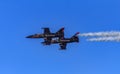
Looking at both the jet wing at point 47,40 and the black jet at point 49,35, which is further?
the black jet at point 49,35

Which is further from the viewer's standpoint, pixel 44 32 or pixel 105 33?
pixel 44 32

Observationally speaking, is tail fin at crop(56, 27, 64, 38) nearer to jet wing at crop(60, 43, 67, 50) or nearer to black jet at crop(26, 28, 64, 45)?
black jet at crop(26, 28, 64, 45)

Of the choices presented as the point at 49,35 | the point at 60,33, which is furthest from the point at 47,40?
the point at 60,33

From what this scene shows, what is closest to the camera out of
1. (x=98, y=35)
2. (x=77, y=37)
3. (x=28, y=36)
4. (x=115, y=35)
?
(x=115, y=35)

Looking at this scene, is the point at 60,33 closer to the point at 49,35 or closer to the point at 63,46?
the point at 49,35

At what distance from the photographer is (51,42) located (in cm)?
13262

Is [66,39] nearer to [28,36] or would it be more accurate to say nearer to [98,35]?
[28,36]

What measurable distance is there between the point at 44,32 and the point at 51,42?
491 centimetres

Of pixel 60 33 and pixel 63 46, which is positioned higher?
pixel 60 33

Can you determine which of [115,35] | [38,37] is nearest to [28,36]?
[38,37]

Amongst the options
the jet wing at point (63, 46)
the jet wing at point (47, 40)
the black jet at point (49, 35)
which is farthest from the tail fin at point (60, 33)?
the jet wing at point (47, 40)

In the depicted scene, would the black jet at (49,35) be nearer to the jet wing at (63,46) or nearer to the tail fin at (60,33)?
the tail fin at (60,33)

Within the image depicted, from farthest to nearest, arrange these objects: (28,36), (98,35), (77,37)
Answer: (28,36)
(77,37)
(98,35)

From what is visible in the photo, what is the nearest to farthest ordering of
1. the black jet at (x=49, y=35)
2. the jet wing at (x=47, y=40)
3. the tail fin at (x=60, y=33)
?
the jet wing at (x=47, y=40)
the black jet at (x=49, y=35)
the tail fin at (x=60, y=33)
